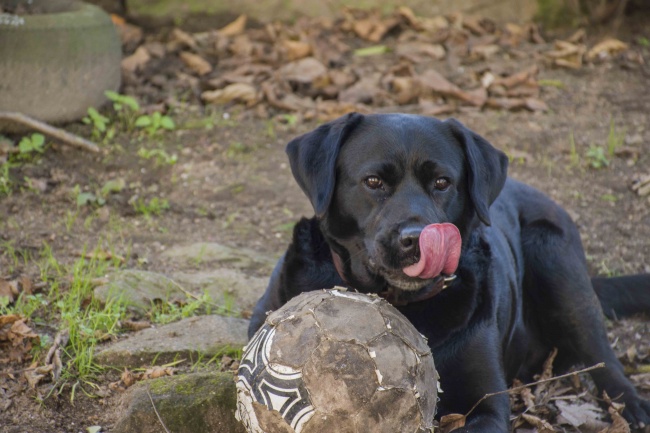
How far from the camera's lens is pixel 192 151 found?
6367 mm

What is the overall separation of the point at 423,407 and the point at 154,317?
6.07 ft

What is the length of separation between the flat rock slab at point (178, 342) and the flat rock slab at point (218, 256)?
79cm

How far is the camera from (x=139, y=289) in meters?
4.23

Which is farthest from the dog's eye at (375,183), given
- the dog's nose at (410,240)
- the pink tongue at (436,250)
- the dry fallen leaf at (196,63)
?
the dry fallen leaf at (196,63)

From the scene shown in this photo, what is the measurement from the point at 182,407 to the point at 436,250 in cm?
113

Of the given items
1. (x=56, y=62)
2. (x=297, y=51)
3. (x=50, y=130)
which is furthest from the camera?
(x=297, y=51)

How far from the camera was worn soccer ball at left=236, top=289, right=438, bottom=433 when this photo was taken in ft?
8.32

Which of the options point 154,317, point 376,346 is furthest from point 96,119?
point 376,346

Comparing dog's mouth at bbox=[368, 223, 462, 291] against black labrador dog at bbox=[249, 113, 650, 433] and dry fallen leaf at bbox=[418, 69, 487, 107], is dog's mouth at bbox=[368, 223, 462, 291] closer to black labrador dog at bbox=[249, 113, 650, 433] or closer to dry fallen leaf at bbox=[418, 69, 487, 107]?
black labrador dog at bbox=[249, 113, 650, 433]

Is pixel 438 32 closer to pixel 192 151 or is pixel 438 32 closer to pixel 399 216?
pixel 192 151

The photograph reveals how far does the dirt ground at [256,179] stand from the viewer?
197 inches

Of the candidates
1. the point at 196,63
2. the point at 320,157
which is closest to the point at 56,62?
the point at 196,63

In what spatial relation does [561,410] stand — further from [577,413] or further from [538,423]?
[538,423]

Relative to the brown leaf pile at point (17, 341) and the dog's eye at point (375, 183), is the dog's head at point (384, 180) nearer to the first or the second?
the dog's eye at point (375, 183)
